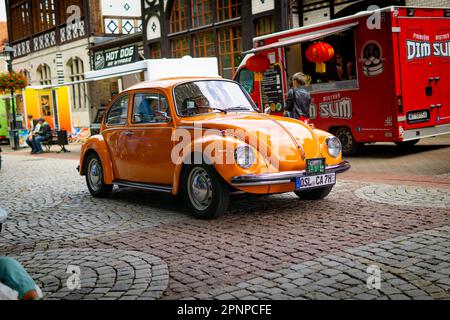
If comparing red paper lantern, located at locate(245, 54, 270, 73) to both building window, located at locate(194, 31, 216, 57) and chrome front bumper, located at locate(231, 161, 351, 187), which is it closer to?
chrome front bumper, located at locate(231, 161, 351, 187)

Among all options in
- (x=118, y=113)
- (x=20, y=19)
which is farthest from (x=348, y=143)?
(x=20, y=19)

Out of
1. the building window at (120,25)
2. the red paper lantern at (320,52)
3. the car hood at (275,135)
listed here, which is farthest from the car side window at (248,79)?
the building window at (120,25)

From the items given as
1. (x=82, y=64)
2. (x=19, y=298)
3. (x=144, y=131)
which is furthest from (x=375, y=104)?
(x=82, y=64)

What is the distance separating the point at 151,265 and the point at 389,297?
202cm

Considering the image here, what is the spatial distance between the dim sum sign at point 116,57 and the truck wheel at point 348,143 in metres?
16.8

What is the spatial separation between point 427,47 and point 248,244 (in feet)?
27.7

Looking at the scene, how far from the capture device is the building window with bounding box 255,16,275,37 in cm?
1949

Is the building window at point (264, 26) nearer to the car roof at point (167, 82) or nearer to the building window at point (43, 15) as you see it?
the car roof at point (167, 82)

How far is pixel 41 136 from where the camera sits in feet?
72.7

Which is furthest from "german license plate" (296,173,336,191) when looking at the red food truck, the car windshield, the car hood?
the red food truck

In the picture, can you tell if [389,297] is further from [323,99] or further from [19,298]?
[323,99]

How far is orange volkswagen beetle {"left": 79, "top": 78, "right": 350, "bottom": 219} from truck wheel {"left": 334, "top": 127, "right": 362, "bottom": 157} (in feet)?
17.5

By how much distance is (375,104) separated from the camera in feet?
37.8

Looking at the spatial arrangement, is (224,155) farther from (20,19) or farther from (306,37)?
(20,19)
